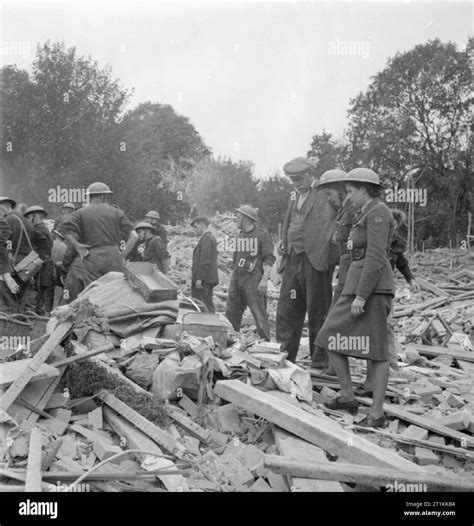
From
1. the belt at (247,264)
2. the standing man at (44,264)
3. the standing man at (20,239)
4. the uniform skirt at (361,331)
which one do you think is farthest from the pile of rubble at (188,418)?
the standing man at (44,264)

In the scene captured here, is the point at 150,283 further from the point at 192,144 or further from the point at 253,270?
the point at 192,144

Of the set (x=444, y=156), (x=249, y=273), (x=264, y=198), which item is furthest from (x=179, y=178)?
(x=249, y=273)

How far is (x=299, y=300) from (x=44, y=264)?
4.64 m

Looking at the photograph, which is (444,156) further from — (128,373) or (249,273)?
(128,373)

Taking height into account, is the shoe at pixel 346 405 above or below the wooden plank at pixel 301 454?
below

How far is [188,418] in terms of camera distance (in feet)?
14.7

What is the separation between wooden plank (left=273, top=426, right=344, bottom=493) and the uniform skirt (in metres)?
1.03

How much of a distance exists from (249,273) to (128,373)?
3887 millimetres

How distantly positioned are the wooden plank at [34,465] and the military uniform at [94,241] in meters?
3.98

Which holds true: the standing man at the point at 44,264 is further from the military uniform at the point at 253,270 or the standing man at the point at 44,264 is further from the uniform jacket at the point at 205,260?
the military uniform at the point at 253,270

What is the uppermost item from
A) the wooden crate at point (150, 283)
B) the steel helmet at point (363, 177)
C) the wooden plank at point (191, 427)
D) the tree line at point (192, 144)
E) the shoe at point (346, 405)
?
the tree line at point (192, 144)

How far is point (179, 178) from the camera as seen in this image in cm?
4391

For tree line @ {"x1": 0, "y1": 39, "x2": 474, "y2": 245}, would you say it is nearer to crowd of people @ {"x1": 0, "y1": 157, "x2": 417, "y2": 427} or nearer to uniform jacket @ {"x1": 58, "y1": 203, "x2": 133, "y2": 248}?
crowd of people @ {"x1": 0, "y1": 157, "x2": 417, "y2": 427}

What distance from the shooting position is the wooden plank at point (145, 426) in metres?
3.92
